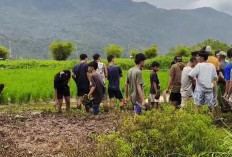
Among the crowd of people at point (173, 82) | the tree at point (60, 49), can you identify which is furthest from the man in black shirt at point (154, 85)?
the tree at point (60, 49)

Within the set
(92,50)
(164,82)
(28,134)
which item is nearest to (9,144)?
(28,134)

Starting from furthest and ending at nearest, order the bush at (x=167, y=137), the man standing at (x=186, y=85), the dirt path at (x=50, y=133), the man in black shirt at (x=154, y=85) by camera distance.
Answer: the man in black shirt at (x=154, y=85), the man standing at (x=186, y=85), the dirt path at (x=50, y=133), the bush at (x=167, y=137)

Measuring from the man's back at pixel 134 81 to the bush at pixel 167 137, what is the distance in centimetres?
281

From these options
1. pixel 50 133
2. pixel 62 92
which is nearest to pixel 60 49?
pixel 62 92

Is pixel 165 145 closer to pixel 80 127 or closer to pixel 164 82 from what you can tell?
pixel 80 127

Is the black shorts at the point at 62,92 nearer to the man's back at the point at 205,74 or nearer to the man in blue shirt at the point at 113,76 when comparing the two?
the man in blue shirt at the point at 113,76

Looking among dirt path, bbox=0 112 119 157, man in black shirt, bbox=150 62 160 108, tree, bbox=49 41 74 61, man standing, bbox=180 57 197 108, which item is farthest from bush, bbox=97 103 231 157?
tree, bbox=49 41 74 61

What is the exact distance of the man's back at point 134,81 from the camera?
7457 mm

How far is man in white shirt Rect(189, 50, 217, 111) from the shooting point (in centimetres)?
765

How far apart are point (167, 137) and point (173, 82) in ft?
15.9

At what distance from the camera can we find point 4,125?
9164 mm

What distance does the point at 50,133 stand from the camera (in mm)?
8156

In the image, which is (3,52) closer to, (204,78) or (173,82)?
(173,82)

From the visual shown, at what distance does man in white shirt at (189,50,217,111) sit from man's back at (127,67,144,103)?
1.02 metres
